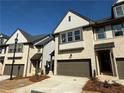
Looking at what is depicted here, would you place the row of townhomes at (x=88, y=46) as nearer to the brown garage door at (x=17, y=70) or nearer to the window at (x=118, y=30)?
the window at (x=118, y=30)

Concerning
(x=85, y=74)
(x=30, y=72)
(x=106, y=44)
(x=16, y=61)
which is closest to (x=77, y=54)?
(x=85, y=74)

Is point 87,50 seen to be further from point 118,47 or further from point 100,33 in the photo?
point 118,47

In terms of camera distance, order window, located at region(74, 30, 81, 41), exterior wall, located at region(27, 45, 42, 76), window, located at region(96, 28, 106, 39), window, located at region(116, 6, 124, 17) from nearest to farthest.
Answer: window, located at region(116, 6, 124, 17)
window, located at region(96, 28, 106, 39)
window, located at region(74, 30, 81, 41)
exterior wall, located at region(27, 45, 42, 76)

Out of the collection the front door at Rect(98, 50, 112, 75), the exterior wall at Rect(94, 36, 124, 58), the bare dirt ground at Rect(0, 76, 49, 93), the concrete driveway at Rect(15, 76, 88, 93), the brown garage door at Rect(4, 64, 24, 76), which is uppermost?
the exterior wall at Rect(94, 36, 124, 58)

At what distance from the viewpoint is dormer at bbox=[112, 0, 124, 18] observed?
52.0 ft

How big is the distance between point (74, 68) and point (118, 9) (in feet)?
35.0

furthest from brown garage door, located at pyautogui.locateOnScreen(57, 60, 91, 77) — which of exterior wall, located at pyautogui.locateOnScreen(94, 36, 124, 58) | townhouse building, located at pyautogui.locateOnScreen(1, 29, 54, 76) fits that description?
townhouse building, located at pyautogui.locateOnScreen(1, 29, 54, 76)

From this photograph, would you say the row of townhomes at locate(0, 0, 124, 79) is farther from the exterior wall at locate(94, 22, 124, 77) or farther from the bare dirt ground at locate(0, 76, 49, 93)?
the bare dirt ground at locate(0, 76, 49, 93)

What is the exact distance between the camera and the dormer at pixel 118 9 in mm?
15852

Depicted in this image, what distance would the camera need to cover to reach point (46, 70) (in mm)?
23125

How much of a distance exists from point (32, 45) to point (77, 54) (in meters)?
11.7

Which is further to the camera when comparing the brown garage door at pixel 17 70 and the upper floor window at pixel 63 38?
the brown garage door at pixel 17 70

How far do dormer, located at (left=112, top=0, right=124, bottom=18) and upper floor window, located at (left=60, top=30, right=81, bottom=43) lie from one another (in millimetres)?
5765

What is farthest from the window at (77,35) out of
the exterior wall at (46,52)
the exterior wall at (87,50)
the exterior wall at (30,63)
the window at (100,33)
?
the exterior wall at (30,63)
